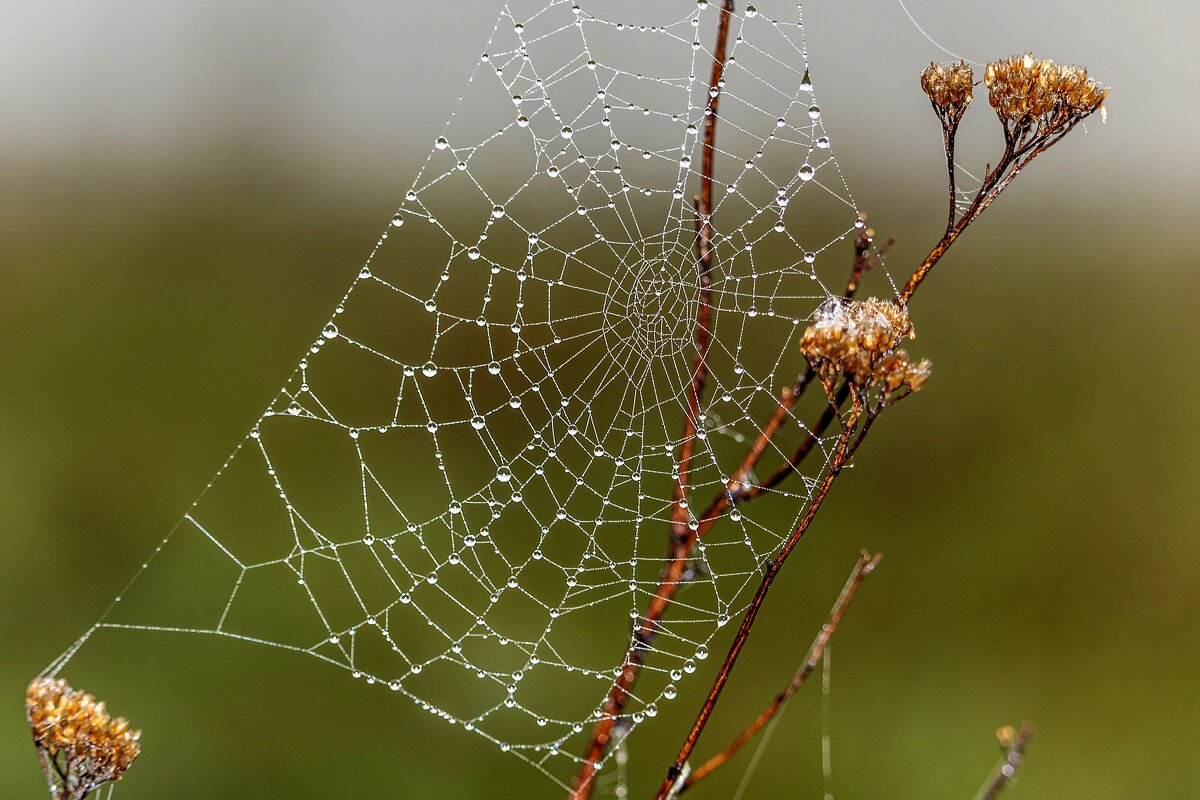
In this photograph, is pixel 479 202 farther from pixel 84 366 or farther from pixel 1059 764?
pixel 1059 764

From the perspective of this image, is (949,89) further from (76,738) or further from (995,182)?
(76,738)

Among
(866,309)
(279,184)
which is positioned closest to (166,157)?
(279,184)

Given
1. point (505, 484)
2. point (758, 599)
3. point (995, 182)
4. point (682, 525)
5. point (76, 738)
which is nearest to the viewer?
point (758, 599)

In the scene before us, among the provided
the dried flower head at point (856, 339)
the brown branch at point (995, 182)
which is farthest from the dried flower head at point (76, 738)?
the brown branch at point (995, 182)

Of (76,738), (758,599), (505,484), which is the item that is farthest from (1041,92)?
(505,484)

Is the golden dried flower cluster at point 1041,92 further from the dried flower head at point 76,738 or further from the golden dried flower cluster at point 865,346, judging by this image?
the dried flower head at point 76,738

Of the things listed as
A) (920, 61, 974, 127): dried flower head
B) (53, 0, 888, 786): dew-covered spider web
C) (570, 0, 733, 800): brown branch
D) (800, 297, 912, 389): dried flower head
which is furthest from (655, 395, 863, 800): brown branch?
(53, 0, 888, 786): dew-covered spider web

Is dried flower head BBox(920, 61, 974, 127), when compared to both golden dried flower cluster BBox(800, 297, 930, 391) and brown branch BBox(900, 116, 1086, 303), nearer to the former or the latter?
brown branch BBox(900, 116, 1086, 303)

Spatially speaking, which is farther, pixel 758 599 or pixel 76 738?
pixel 76 738
